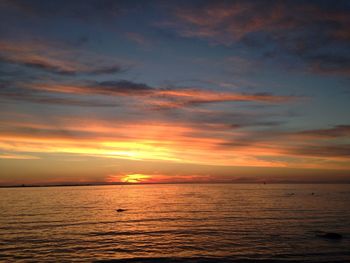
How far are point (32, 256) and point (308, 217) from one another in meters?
52.8

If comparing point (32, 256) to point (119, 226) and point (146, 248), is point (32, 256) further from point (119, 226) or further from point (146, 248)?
point (119, 226)

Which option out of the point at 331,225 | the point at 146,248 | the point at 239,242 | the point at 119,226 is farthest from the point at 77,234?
the point at 331,225

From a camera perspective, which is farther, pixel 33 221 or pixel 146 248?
pixel 33 221

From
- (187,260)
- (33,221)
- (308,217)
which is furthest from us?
(308,217)

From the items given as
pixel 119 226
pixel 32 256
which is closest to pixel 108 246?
pixel 32 256

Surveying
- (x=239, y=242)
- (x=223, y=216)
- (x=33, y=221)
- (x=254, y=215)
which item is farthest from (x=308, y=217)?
(x=33, y=221)

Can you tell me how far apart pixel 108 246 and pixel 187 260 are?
459 inches

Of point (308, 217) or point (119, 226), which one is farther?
point (308, 217)

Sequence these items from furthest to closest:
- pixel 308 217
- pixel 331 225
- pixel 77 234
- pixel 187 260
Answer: pixel 308 217 < pixel 331 225 < pixel 77 234 < pixel 187 260

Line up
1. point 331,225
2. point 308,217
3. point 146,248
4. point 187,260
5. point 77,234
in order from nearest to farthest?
point 187,260
point 146,248
point 77,234
point 331,225
point 308,217

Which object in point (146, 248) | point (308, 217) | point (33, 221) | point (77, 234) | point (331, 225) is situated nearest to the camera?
point (146, 248)

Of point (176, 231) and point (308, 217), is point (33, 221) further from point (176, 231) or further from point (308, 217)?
point (308, 217)

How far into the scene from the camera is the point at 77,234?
46281 millimetres

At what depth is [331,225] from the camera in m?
53.1
